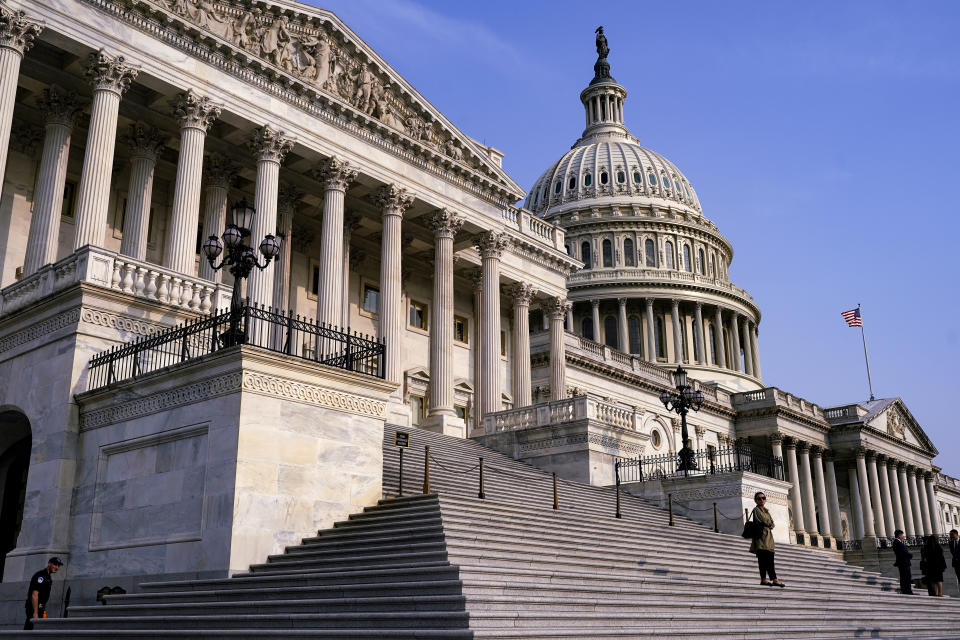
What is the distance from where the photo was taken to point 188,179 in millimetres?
30375

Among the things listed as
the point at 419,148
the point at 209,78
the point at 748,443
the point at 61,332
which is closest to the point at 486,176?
the point at 419,148

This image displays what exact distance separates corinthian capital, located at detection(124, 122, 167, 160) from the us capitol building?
0.11 meters

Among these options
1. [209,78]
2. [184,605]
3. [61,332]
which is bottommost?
[184,605]

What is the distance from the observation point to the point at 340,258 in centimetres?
3541

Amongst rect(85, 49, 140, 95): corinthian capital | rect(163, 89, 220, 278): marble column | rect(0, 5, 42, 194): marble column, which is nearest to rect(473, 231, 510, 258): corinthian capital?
rect(163, 89, 220, 278): marble column

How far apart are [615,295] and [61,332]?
82.6 meters

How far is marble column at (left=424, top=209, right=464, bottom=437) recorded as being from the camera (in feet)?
124

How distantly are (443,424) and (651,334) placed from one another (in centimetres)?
6336

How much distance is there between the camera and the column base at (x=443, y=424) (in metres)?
37.5

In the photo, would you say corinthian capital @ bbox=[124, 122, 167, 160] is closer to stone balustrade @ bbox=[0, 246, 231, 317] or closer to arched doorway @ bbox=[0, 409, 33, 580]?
stone balustrade @ bbox=[0, 246, 231, 317]

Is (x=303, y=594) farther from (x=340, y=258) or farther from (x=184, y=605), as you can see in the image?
(x=340, y=258)

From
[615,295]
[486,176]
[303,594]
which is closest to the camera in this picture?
[303,594]

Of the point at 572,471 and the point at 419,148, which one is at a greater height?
the point at 419,148

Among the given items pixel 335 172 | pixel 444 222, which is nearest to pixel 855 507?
pixel 444 222
